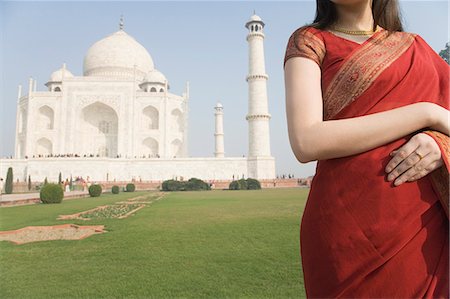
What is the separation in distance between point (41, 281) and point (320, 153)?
3158mm

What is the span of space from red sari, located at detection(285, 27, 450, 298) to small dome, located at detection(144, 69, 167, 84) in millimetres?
30321

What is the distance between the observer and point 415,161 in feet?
2.60

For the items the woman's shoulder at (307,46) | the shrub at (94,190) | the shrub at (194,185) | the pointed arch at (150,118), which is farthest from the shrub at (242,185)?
the woman's shoulder at (307,46)

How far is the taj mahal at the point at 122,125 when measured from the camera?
23797mm

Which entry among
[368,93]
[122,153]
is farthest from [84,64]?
[368,93]

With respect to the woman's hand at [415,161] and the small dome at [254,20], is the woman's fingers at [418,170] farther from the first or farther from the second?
the small dome at [254,20]

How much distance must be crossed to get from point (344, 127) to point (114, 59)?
32.8m

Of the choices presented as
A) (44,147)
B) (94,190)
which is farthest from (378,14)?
(44,147)

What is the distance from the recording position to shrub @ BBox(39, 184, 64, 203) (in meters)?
11.0

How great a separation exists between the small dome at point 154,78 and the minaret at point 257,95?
975 centimetres

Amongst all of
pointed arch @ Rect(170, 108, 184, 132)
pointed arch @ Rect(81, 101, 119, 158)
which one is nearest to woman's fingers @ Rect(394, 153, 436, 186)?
pointed arch @ Rect(170, 108, 184, 132)

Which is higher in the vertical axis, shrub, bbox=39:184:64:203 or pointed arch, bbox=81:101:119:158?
pointed arch, bbox=81:101:119:158

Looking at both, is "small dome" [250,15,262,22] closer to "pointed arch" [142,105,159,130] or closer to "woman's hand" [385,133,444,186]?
A: "pointed arch" [142,105,159,130]

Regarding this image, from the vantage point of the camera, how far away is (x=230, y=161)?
24.7m
